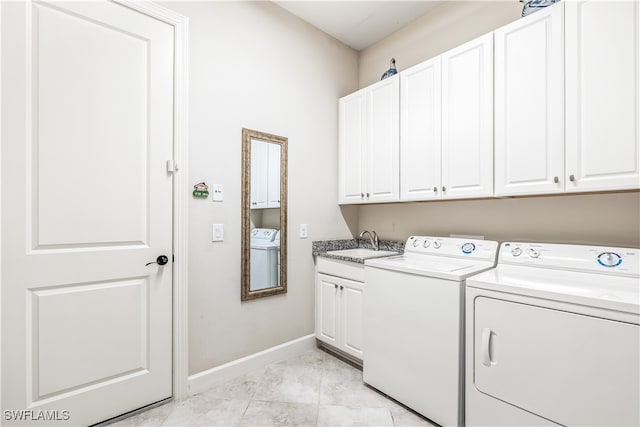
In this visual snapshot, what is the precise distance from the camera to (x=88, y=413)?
5.29 ft

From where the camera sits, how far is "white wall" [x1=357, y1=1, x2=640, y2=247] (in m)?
1.68

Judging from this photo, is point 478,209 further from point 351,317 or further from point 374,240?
point 351,317

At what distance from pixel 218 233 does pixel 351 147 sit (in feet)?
4.63

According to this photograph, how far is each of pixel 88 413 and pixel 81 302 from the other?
2.00ft

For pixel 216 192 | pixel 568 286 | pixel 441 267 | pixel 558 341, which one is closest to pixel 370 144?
pixel 441 267

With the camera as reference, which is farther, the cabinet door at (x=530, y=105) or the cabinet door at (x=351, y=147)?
the cabinet door at (x=351, y=147)

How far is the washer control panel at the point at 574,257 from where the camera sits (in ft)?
4.81

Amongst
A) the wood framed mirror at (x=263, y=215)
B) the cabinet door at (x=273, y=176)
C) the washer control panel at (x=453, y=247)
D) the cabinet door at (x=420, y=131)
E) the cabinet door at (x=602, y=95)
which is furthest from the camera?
the cabinet door at (x=273, y=176)

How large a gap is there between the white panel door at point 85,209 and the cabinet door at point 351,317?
48.9 inches

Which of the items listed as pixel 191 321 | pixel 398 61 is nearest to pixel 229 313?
pixel 191 321

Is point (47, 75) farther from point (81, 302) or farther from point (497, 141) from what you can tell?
point (497, 141)

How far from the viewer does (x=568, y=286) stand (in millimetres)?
1376

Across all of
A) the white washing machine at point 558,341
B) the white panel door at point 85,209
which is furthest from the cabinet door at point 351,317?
the white panel door at point 85,209

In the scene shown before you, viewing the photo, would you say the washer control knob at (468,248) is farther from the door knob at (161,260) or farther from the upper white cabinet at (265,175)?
the door knob at (161,260)
